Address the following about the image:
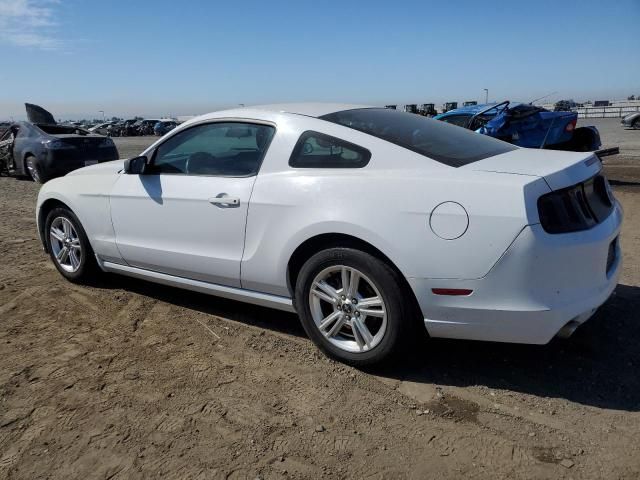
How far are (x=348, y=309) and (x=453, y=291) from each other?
0.66m

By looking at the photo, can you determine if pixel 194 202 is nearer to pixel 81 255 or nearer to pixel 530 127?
pixel 81 255

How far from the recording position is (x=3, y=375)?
3369 millimetres

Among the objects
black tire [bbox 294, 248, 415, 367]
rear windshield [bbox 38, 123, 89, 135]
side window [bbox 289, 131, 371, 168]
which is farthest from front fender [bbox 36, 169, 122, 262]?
rear windshield [bbox 38, 123, 89, 135]

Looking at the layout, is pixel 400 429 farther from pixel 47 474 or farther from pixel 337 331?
pixel 47 474


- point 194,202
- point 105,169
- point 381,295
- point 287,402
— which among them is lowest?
Result: point 287,402

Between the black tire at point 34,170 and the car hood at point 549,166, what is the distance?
1143 cm

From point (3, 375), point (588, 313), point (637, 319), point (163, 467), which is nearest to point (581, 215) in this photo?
point (588, 313)

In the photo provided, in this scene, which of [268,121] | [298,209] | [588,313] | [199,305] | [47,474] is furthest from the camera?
[199,305]

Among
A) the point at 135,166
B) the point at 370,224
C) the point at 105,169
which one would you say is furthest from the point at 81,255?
the point at 370,224

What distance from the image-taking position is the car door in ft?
12.0

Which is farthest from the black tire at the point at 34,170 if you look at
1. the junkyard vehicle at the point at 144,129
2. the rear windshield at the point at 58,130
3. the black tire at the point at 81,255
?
the junkyard vehicle at the point at 144,129

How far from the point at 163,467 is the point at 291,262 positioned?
1.40 m

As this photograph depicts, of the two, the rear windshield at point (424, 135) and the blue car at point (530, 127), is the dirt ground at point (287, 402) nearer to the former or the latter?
the rear windshield at point (424, 135)

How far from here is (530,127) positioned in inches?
381
